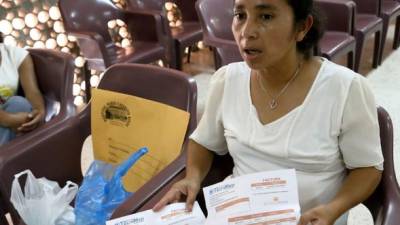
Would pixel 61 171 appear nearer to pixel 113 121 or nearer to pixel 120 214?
pixel 113 121

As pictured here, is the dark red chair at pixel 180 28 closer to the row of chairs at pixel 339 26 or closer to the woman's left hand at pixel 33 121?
the row of chairs at pixel 339 26

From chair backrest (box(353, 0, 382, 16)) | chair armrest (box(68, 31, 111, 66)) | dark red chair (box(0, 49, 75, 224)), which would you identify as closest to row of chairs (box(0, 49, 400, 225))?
dark red chair (box(0, 49, 75, 224))

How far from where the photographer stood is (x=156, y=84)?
1475 millimetres

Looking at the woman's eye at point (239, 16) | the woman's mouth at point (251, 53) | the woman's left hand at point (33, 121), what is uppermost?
the woman's eye at point (239, 16)

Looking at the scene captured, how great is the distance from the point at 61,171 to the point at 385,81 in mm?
2650

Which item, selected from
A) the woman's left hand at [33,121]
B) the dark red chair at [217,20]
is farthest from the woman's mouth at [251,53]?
the dark red chair at [217,20]

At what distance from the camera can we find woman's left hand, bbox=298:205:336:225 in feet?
3.23

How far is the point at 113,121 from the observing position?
1.52 metres

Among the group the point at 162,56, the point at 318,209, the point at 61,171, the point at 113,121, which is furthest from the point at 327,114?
the point at 162,56

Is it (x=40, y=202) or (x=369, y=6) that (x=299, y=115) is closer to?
(x=40, y=202)

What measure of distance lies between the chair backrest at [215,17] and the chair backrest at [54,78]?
1226 mm

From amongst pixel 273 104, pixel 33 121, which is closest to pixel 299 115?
pixel 273 104

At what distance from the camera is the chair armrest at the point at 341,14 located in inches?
118

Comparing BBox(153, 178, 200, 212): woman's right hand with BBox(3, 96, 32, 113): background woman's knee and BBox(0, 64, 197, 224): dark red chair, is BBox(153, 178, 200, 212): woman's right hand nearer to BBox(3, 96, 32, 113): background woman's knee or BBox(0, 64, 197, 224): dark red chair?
BBox(0, 64, 197, 224): dark red chair
